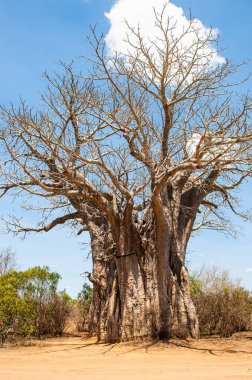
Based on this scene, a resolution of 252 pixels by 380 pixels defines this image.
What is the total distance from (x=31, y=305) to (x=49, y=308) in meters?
1.40

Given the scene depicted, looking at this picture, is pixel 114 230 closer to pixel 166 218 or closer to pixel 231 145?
pixel 166 218

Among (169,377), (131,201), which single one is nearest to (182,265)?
(131,201)

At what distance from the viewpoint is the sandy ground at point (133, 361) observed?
5.61 m

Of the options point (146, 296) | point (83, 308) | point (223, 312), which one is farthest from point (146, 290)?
point (83, 308)

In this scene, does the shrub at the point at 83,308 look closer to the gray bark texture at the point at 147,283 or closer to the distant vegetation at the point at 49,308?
the distant vegetation at the point at 49,308

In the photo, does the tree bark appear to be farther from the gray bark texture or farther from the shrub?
the shrub

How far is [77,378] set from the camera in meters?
5.34

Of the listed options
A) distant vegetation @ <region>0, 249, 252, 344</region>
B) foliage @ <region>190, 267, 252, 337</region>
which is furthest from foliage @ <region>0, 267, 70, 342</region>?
foliage @ <region>190, 267, 252, 337</region>

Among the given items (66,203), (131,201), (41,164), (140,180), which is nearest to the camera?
(131,201)

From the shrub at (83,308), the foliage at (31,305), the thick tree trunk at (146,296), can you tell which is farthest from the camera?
the shrub at (83,308)

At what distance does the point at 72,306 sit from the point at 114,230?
4558mm

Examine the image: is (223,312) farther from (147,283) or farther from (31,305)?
(31,305)

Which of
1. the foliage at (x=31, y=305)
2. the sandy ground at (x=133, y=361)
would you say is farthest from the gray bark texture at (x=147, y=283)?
the foliage at (x=31, y=305)

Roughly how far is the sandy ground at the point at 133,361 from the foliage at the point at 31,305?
869mm
